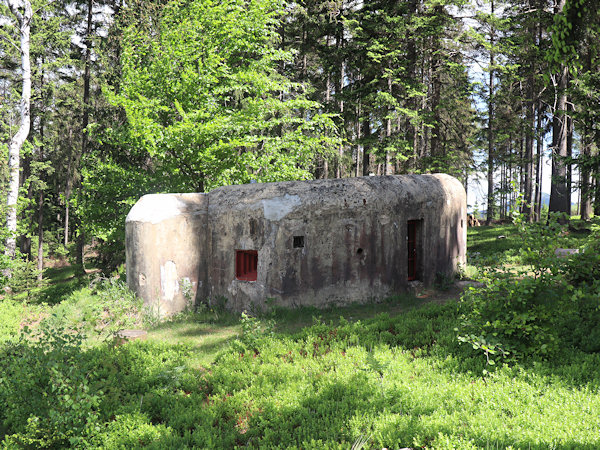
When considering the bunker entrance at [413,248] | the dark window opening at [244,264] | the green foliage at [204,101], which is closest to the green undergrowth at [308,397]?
the dark window opening at [244,264]

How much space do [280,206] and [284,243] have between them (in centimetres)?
92

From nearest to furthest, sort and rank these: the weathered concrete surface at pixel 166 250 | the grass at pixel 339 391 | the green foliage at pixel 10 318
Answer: the grass at pixel 339 391
the green foliage at pixel 10 318
the weathered concrete surface at pixel 166 250

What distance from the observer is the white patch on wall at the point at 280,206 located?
9.96 m

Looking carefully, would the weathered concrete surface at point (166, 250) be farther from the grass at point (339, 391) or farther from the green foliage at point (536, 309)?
the green foliage at point (536, 309)

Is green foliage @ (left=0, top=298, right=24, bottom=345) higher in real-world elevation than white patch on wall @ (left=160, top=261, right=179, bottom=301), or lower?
lower

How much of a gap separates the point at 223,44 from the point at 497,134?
18.3 m

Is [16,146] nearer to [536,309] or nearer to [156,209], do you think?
[156,209]

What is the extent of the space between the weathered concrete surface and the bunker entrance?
226 inches

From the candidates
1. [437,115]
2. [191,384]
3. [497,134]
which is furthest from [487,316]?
[497,134]

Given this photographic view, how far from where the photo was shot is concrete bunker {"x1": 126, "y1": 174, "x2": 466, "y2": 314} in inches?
393

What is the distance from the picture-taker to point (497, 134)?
83.1ft

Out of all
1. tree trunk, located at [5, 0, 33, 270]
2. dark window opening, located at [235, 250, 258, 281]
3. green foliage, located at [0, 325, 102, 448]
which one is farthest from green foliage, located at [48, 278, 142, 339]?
tree trunk, located at [5, 0, 33, 270]

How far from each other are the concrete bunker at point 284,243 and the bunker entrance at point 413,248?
28 millimetres

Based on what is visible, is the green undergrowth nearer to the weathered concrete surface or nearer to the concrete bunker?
the concrete bunker
